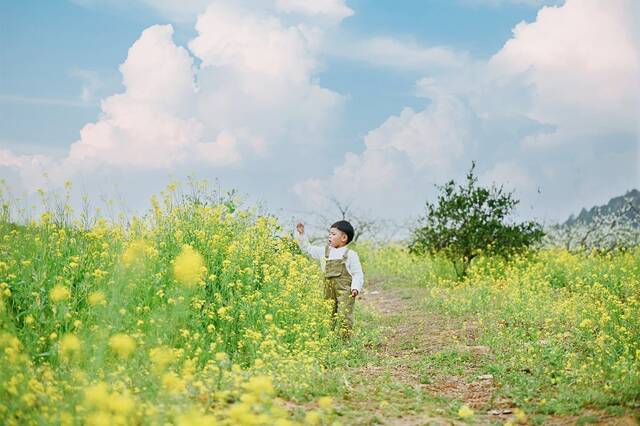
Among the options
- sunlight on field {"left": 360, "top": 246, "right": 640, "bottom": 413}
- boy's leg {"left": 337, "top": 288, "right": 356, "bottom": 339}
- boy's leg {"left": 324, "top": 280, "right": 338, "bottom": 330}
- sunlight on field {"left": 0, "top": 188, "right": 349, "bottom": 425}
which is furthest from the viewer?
boy's leg {"left": 324, "top": 280, "right": 338, "bottom": 330}

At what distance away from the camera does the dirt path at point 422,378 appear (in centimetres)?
544

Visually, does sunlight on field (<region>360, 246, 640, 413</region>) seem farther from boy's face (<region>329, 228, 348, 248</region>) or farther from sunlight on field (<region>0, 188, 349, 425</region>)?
boy's face (<region>329, 228, 348, 248</region>)

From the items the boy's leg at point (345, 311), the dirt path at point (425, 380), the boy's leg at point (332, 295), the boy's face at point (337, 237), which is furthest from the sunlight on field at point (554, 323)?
the boy's face at point (337, 237)

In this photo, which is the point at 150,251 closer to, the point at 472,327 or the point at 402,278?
the point at 472,327

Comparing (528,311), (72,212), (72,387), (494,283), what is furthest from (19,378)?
(494,283)

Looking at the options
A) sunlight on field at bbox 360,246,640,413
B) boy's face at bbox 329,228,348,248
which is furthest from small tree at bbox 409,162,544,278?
boy's face at bbox 329,228,348,248

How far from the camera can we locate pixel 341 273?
904 centimetres

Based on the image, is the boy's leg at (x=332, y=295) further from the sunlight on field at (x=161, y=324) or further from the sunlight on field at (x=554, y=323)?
the sunlight on field at (x=554, y=323)

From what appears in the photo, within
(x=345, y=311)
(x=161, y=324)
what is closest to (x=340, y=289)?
(x=345, y=311)

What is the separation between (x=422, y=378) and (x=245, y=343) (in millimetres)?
1784

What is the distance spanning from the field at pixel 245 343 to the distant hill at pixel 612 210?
10.3m

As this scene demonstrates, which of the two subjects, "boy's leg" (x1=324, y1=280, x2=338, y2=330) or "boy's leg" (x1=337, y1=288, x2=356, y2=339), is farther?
"boy's leg" (x1=324, y1=280, x2=338, y2=330)

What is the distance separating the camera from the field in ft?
15.3

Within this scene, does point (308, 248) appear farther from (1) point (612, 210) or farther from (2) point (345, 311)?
(1) point (612, 210)
